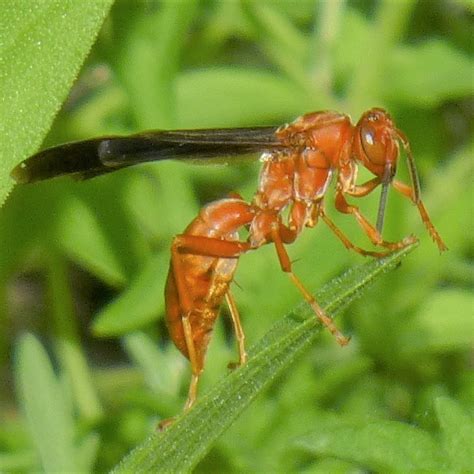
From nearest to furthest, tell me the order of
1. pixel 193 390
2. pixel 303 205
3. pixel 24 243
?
pixel 193 390 → pixel 303 205 → pixel 24 243

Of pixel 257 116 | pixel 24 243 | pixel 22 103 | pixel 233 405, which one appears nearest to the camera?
pixel 233 405

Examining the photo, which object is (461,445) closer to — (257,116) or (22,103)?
(22,103)

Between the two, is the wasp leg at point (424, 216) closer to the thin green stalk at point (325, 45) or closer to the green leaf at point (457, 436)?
the green leaf at point (457, 436)

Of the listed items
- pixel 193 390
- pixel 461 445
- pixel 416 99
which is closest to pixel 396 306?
pixel 416 99

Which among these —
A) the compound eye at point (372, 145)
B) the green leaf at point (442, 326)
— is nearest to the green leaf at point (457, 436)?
the compound eye at point (372, 145)

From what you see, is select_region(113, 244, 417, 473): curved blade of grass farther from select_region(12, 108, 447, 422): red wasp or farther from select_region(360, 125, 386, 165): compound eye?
select_region(360, 125, 386, 165): compound eye

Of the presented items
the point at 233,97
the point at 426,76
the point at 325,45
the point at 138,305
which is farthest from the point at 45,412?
the point at 426,76
